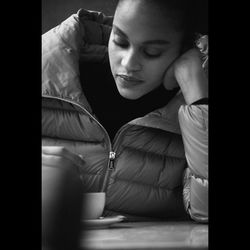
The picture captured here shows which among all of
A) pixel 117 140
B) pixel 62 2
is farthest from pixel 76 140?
pixel 62 2

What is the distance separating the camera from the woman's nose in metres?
1.38

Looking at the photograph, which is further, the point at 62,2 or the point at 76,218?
the point at 62,2

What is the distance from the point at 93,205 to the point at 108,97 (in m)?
0.32

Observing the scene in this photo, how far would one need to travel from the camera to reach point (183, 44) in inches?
55.3

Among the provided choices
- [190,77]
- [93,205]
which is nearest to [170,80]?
[190,77]

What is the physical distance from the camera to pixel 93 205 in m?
1.34

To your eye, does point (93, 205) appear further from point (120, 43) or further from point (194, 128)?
point (120, 43)

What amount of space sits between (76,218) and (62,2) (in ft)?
2.03

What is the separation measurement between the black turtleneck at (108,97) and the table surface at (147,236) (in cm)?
27

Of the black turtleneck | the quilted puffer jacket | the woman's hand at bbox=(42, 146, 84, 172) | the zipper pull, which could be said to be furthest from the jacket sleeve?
the woman's hand at bbox=(42, 146, 84, 172)

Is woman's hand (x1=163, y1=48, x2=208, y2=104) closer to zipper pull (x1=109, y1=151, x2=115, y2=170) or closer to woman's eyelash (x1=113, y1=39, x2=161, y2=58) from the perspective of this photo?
woman's eyelash (x1=113, y1=39, x2=161, y2=58)

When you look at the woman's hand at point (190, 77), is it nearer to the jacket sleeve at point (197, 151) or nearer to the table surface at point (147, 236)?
the jacket sleeve at point (197, 151)
